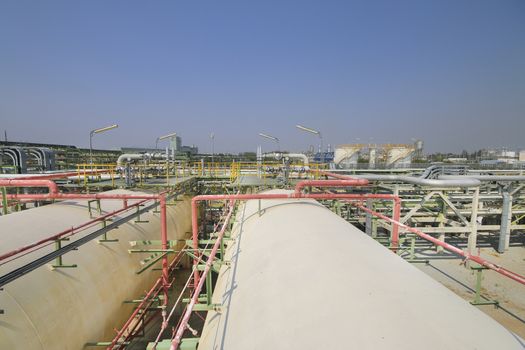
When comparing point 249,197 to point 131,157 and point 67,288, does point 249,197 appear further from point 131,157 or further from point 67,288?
point 131,157

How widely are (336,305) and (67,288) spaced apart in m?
4.47

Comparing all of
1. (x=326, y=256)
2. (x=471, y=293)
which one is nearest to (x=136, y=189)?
(x=326, y=256)

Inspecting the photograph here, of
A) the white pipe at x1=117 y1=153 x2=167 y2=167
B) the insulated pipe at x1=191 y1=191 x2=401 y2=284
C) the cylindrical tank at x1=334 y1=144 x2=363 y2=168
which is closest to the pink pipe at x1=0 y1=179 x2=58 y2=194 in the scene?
the insulated pipe at x1=191 y1=191 x2=401 y2=284

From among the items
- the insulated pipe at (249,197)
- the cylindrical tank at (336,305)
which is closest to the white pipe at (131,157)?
the insulated pipe at (249,197)

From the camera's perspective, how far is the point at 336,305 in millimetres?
2385

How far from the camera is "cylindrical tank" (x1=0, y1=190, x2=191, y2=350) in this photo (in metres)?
3.35

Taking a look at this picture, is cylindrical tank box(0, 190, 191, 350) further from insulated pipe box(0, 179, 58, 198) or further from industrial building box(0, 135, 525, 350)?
insulated pipe box(0, 179, 58, 198)

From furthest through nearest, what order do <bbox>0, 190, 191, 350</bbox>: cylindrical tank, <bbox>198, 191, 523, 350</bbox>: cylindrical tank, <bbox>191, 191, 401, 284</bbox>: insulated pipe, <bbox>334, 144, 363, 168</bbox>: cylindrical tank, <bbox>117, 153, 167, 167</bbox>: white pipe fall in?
<bbox>334, 144, 363, 168</bbox>: cylindrical tank, <bbox>117, 153, 167, 167</bbox>: white pipe, <bbox>191, 191, 401, 284</bbox>: insulated pipe, <bbox>0, 190, 191, 350</bbox>: cylindrical tank, <bbox>198, 191, 523, 350</bbox>: cylindrical tank

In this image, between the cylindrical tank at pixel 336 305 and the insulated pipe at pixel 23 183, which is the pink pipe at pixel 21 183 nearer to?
the insulated pipe at pixel 23 183

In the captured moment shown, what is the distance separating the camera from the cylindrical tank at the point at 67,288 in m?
3.35

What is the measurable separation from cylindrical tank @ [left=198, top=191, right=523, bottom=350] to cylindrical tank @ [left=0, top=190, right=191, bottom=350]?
2505 millimetres

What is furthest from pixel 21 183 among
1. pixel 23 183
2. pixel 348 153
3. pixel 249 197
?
pixel 348 153

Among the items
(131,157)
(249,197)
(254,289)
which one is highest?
(131,157)

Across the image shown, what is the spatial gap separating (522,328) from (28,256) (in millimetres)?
15067
